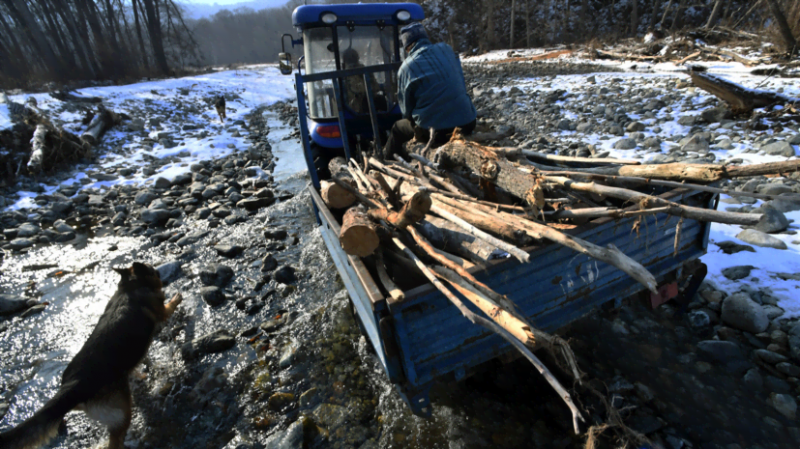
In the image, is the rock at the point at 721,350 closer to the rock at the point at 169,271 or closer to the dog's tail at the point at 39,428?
the dog's tail at the point at 39,428

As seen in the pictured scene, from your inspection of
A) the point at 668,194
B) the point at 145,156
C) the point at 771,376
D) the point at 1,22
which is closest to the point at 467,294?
the point at 668,194

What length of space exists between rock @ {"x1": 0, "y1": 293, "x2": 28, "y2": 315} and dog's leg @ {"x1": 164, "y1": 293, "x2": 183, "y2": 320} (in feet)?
7.21

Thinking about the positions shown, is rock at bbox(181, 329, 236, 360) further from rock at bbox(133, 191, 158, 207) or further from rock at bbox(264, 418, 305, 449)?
rock at bbox(133, 191, 158, 207)

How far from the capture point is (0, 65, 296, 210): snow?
1024 centimetres

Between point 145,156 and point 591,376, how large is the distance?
13.0 meters

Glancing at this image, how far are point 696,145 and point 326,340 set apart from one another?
263 inches

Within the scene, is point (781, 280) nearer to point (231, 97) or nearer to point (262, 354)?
point (262, 354)

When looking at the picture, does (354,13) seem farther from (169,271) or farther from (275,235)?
(169,271)

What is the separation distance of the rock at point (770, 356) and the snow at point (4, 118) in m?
16.0

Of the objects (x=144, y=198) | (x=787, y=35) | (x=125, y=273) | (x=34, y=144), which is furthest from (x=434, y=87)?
(x=787, y=35)

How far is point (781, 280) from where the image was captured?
3.39 metres

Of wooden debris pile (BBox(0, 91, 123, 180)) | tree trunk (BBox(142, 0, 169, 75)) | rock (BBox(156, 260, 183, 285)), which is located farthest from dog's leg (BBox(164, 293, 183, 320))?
tree trunk (BBox(142, 0, 169, 75))

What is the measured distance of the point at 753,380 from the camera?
2729mm

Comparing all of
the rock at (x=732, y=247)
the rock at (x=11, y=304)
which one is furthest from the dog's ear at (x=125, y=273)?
the rock at (x=732, y=247)
